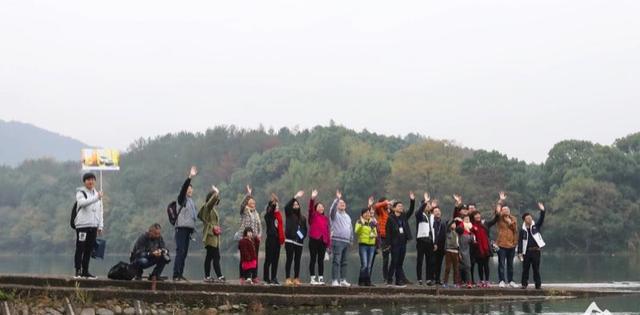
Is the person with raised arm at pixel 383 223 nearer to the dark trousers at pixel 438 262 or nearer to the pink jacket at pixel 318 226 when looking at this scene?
the dark trousers at pixel 438 262

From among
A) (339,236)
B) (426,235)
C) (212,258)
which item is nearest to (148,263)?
(212,258)

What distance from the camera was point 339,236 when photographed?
2125 cm

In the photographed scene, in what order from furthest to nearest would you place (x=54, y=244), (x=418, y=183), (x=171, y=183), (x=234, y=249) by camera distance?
(x=171, y=183) < (x=54, y=244) < (x=234, y=249) < (x=418, y=183)

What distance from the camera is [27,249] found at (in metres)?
151

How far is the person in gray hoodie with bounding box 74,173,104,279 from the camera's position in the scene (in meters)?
17.6

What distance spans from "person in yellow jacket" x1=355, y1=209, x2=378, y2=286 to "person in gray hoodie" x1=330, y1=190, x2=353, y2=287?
28 centimetres

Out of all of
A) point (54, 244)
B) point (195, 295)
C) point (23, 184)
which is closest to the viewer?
point (195, 295)

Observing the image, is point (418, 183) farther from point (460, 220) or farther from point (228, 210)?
point (460, 220)

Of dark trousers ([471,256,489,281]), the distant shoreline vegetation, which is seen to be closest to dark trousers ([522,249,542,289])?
dark trousers ([471,256,489,281])

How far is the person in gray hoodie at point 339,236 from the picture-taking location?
836 inches

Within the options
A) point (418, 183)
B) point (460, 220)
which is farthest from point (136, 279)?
point (418, 183)

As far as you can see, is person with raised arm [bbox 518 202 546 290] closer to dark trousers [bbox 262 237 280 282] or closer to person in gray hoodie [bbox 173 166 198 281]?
dark trousers [bbox 262 237 280 282]

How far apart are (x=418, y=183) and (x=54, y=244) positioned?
67881mm

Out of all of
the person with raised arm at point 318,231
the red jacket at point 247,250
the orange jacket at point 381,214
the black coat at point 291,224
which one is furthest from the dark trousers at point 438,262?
the red jacket at point 247,250
